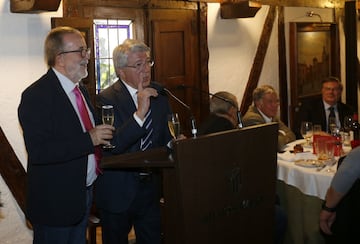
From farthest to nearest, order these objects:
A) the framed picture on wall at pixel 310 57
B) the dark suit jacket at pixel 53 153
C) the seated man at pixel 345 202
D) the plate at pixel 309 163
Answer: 1. the framed picture on wall at pixel 310 57
2. the plate at pixel 309 163
3. the seated man at pixel 345 202
4. the dark suit jacket at pixel 53 153

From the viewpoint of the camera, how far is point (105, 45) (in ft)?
16.4

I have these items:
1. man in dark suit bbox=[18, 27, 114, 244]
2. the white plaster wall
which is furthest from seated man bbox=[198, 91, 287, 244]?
the white plaster wall

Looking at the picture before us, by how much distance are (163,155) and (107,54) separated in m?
2.70

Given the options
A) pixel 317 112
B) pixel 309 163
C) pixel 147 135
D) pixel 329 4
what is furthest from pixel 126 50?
pixel 329 4

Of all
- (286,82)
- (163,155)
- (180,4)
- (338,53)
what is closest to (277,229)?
(163,155)

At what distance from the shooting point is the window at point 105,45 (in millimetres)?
4941

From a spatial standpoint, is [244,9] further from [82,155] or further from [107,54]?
[82,155]

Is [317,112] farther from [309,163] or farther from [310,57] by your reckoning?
[310,57]

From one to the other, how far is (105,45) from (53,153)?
2664 mm

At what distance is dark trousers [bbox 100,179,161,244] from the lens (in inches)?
115

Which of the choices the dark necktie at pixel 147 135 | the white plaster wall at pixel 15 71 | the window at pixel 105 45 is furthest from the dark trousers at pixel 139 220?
the window at pixel 105 45

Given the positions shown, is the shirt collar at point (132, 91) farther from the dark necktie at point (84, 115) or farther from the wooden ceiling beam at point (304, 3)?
the wooden ceiling beam at point (304, 3)

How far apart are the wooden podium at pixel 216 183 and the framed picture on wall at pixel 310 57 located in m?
4.53

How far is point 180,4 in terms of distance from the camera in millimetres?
5594
